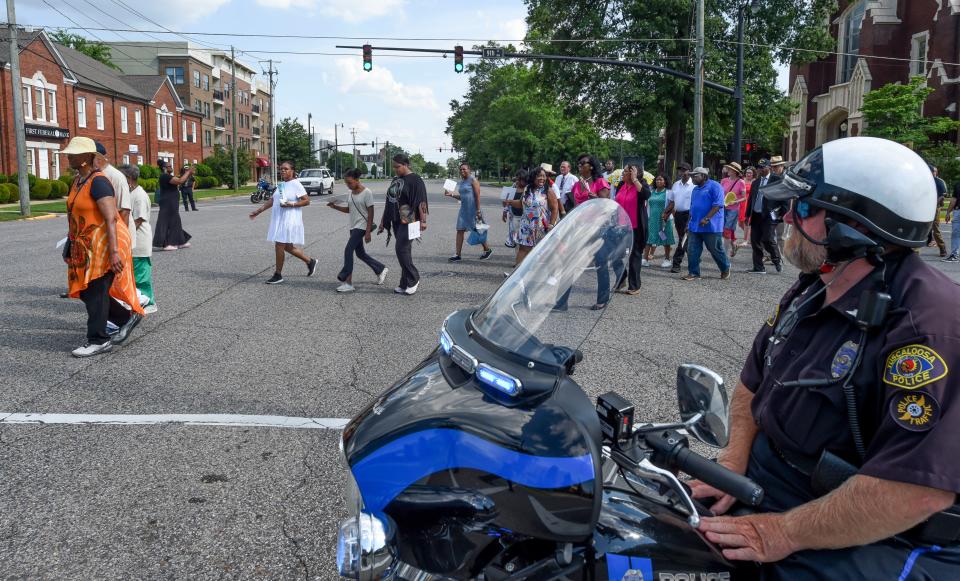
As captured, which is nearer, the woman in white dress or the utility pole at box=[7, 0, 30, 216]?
the woman in white dress

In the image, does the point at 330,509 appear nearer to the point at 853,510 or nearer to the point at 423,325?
the point at 853,510

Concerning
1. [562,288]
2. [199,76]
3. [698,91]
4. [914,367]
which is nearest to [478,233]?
[562,288]

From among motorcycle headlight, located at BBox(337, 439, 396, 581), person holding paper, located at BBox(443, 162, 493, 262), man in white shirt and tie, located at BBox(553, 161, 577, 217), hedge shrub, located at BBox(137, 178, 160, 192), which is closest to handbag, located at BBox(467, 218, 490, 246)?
person holding paper, located at BBox(443, 162, 493, 262)

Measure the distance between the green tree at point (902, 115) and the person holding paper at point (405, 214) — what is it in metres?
29.8

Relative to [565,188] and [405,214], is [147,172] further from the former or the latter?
[405,214]

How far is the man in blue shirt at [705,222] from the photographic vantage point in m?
11.4

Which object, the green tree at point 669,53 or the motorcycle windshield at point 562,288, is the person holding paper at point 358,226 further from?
the green tree at point 669,53

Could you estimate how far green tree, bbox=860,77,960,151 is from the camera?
33.9 metres

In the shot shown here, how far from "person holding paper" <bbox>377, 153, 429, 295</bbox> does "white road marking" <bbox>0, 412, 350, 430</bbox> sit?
5387 mm

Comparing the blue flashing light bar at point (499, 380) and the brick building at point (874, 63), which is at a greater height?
the brick building at point (874, 63)

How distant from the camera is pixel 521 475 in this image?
1.59m

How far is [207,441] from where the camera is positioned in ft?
15.3

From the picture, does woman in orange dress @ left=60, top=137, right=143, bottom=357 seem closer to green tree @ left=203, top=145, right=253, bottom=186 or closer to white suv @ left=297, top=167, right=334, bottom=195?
white suv @ left=297, top=167, right=334, bottom=195

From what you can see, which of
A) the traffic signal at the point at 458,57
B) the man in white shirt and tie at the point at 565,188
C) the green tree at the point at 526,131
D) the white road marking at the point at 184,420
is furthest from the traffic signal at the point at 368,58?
the green tree at the point at 526,131
